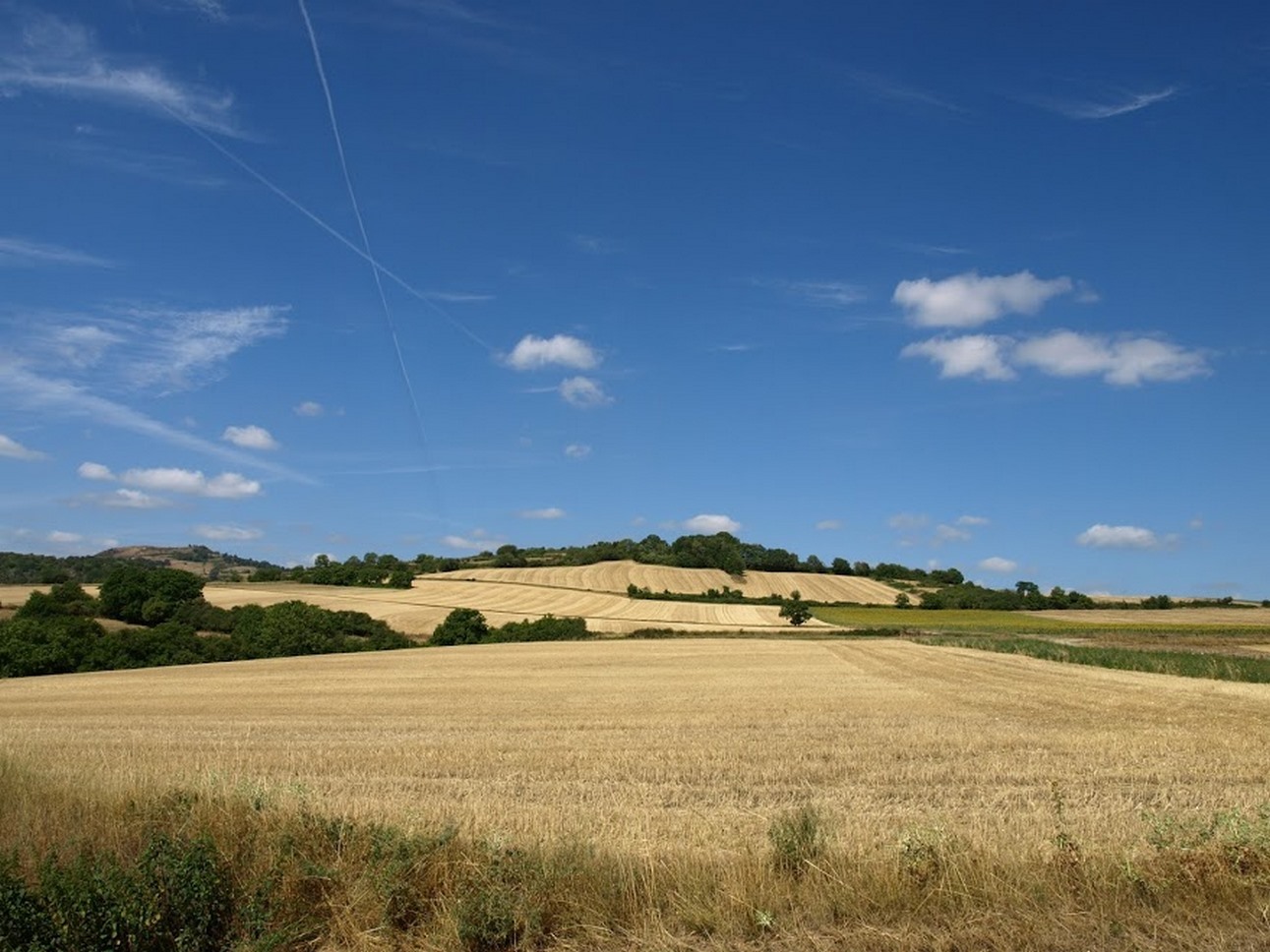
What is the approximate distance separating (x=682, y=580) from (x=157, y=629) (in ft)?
205

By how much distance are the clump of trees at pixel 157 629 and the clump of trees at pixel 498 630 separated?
3.31 metres

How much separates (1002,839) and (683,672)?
34.6 meters

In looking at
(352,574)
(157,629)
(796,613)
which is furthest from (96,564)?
(796,613)

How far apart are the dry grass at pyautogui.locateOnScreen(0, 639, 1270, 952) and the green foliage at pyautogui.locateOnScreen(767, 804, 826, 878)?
12 centimetres

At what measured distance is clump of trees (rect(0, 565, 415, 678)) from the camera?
60156mm

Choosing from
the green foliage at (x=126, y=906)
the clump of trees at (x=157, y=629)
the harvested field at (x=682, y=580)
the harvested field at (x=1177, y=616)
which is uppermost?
the harvested field at (x=682, y=580)

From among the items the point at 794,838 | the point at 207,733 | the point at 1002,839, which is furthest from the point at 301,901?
the point at 207,733

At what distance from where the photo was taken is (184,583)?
8325 centimetres

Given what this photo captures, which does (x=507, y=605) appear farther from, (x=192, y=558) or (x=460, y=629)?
(x=192, y=558)

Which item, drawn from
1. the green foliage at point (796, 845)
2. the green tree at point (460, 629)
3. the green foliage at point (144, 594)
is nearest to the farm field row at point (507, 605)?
the green tree at point (460, 629)

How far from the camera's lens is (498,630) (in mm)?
81438

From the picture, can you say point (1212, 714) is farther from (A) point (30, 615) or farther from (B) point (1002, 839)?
(A) point (30, 615)

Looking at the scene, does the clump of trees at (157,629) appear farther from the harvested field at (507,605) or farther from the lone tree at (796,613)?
the lone tree at (796,613)

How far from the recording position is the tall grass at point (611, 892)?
20.6 feet
